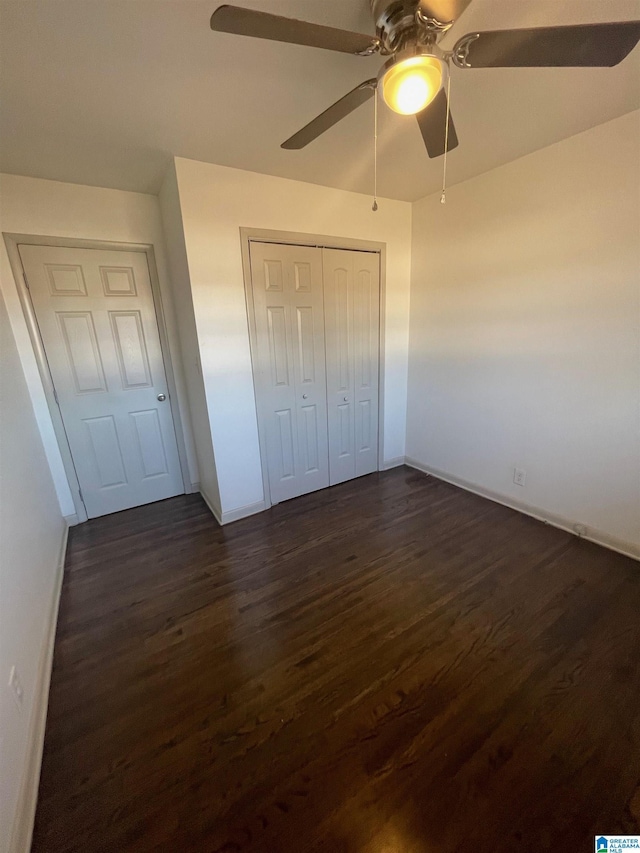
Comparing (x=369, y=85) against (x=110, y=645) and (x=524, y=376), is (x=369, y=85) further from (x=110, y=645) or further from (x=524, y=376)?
(x=110, y=645)

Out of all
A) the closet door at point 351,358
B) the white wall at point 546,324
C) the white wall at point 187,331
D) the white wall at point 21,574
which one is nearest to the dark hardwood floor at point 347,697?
the white wall at point 21,574

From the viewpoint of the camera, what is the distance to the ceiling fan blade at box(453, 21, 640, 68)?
91 cm

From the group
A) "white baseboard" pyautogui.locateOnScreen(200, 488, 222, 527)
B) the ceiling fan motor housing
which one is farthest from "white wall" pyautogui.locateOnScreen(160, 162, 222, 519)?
the ceiling fan motor housing

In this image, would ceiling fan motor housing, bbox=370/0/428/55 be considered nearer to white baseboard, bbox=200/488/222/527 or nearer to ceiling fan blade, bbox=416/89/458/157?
ceiling fan blade, bbox=416/89/458/157

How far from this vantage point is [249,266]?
2.34 meters

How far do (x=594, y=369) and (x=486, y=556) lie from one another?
1.37 m

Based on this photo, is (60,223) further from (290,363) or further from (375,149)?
(375,149)

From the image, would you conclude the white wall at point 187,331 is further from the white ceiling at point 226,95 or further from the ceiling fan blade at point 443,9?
the ceiling fan blade at point 443,9

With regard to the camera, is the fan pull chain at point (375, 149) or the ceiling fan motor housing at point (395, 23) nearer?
the ceiling fan motor housing at point (395, 23)

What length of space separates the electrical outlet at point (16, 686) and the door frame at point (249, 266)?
174 cm

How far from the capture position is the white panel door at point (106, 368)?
2404 mm

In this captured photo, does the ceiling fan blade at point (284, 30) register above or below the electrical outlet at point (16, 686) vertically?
above

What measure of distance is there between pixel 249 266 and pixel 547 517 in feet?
9.34

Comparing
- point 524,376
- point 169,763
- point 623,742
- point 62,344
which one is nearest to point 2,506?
point 169,763
